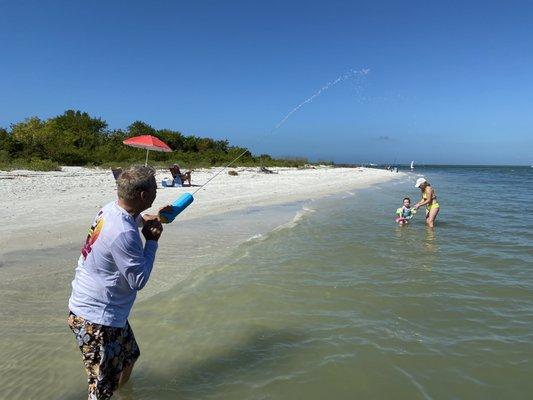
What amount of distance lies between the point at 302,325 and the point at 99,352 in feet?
9.59

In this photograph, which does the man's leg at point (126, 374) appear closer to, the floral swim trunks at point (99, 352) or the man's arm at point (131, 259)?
the floral swim trunks at point (99, 352)

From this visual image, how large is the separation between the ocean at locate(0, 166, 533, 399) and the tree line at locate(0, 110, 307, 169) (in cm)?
1503

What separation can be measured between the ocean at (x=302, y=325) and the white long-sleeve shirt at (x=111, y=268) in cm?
125

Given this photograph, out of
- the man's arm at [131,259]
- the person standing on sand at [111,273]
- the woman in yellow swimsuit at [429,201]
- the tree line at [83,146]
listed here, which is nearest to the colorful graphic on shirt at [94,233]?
the person standing on sand at [111,273]

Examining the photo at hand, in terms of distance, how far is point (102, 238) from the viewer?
9.22 feet

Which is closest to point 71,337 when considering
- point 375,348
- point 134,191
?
point 134,191

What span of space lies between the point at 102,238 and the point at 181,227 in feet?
29.6

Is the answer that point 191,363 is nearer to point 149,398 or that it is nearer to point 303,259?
point 149,398

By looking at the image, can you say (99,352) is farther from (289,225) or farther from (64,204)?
(64,204)

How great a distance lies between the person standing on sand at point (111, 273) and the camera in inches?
109

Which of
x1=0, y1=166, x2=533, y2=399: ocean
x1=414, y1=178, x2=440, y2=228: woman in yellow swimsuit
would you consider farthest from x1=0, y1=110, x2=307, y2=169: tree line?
x1=0, y1=166, x2=533, y2=399: ocean

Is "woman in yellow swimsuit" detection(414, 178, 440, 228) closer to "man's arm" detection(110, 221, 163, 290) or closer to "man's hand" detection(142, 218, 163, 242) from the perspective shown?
"man's hand" detection(142, 218, 163, 242)

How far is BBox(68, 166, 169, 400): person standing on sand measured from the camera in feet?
9.11

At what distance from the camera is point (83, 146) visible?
43.8 metres
